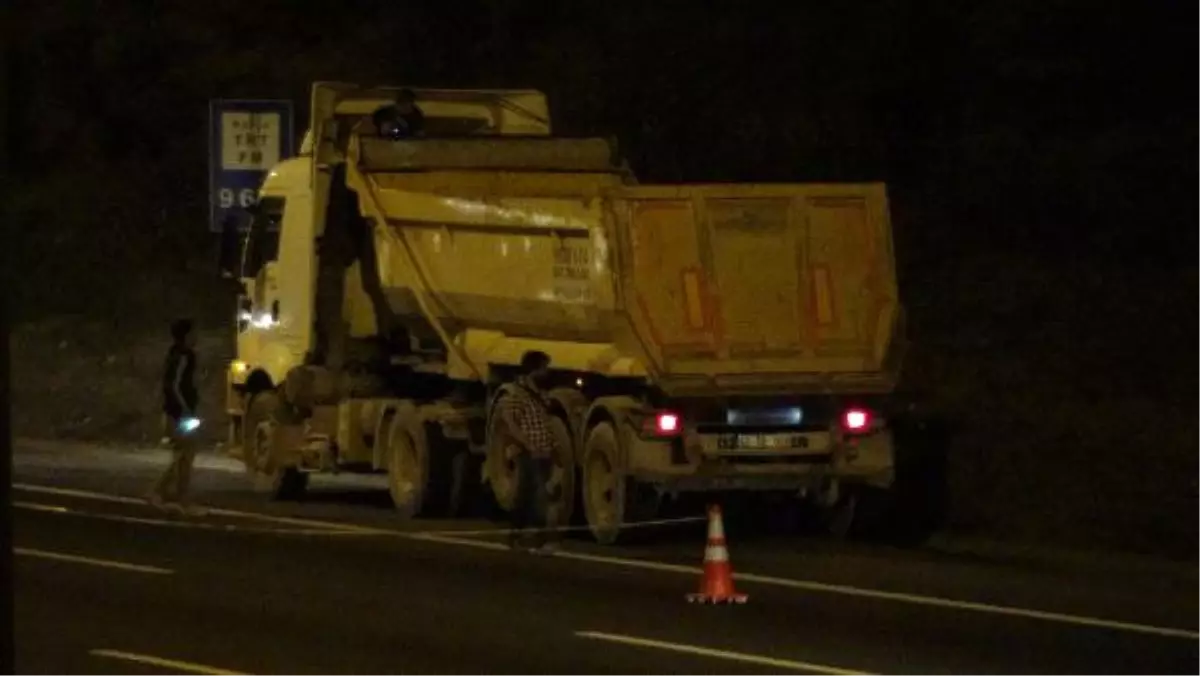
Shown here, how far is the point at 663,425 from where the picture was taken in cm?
1870

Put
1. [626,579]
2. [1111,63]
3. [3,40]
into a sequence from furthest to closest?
[1111,63] < [626,579] < [3,40]

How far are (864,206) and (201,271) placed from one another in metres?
22.1

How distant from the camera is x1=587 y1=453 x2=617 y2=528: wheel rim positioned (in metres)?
19.1

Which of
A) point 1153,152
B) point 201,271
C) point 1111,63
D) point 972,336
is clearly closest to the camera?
point 972,336

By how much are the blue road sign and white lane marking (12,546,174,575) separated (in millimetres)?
9204

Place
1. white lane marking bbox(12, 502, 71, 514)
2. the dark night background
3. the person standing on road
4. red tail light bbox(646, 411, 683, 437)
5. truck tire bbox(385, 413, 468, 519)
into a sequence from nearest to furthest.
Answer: red tail light bbox(646, 411, 683, 437) < truck tire bbox(385, 413, 468, 519) < the person standing on road < white lane marking bbox(12, 502, 71, 514) < the dark night background

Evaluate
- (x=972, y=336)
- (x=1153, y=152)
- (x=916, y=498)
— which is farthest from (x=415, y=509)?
(x=1153, y=152)

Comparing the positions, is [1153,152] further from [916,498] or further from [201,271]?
[201,271]

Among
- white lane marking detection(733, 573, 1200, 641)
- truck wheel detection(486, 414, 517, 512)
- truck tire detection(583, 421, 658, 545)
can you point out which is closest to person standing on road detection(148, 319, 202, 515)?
truck wheel detection(486, 414, 517, 512)

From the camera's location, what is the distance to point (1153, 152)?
31.9m

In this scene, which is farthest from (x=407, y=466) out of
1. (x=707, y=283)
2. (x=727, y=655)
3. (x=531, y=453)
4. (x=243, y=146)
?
(x=727, y=655)

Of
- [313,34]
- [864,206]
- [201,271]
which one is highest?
[313,34]

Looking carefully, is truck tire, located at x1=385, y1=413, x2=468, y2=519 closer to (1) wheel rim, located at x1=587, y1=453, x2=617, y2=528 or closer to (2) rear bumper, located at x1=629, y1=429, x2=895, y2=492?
(1) wheel rim, located at x1=587, y1=453, x2=617, y2=528

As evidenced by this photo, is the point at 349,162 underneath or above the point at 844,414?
above
